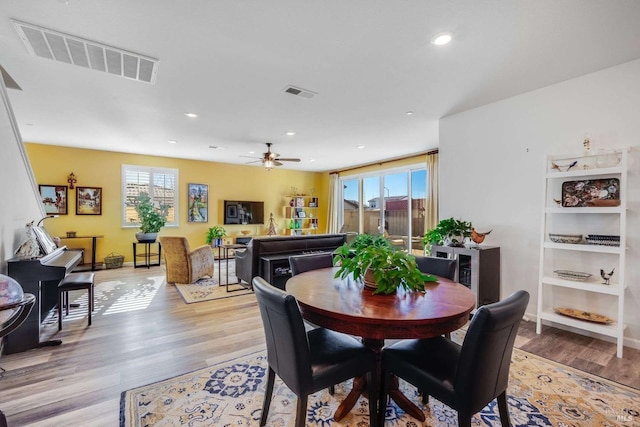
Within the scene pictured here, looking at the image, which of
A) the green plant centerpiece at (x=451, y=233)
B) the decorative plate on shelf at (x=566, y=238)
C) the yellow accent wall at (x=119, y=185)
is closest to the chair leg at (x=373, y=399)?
the green plant centerpiece at (x=451, y=233)

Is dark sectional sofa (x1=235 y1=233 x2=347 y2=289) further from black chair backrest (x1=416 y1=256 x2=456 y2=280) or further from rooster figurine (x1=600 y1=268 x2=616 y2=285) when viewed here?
rooster figurine (x1=600 y1=268 x2=616 y2=285)

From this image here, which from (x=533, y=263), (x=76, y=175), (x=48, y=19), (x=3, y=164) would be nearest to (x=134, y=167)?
(x=76, y=175)

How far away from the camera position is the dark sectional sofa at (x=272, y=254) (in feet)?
14.1

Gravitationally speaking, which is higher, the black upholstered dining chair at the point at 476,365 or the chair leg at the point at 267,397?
the black upholstered dining chair at the point at 476,365

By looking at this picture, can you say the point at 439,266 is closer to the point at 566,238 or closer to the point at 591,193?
the point at 566,238

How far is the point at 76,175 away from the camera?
6070 millimetres

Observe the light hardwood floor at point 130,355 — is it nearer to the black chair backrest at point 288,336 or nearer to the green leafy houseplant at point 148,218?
the black chair backrest at point 288,336

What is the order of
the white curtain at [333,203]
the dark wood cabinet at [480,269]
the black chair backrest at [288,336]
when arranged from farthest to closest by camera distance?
the white curtain at [333,203], the dark wood cabinet at [480,269], the black chair backrest at [288,336]

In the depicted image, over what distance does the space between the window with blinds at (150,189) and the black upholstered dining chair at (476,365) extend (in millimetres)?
6896

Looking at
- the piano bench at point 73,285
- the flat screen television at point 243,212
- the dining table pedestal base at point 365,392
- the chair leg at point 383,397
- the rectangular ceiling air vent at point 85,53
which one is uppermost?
the rectangular ceiling air vent at point 85,53

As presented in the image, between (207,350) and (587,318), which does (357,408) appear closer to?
(207,350)

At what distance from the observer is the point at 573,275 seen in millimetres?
2873

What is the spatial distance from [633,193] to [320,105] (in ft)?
10.8

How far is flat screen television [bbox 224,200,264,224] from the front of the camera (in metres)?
7.81
